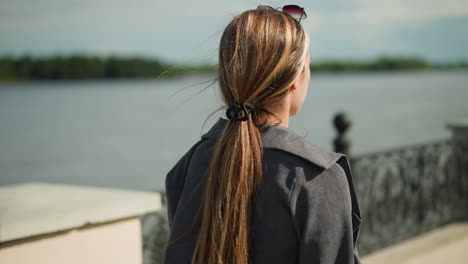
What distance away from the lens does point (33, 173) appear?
21.0 metres

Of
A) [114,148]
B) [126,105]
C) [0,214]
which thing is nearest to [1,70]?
[114,148]

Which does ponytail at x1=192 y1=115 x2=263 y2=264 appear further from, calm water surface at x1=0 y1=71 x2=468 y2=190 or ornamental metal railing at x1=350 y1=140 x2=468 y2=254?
ornamental metal railing at x1=350 y1=140 x2=468 y2=254

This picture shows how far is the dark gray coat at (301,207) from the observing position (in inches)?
59.6

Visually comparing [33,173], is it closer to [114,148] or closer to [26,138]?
[114,148]

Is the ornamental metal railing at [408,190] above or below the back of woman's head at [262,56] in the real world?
below

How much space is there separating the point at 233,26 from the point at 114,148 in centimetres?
2834

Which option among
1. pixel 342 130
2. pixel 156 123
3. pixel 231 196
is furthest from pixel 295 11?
pixel 156 123

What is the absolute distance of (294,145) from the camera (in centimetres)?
160

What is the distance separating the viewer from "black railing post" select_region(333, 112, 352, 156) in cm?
614

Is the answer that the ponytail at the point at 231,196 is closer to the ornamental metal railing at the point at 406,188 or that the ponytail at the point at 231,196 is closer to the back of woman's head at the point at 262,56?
the back of woman's head at the point at 262,56

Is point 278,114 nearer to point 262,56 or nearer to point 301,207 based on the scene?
point 262,56

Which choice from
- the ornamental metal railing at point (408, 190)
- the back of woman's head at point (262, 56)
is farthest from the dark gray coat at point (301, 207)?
the ornamental metal railing at point (408, 190)

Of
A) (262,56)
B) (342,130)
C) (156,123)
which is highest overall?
(262,56)

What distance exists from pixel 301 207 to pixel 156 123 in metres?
30.8
